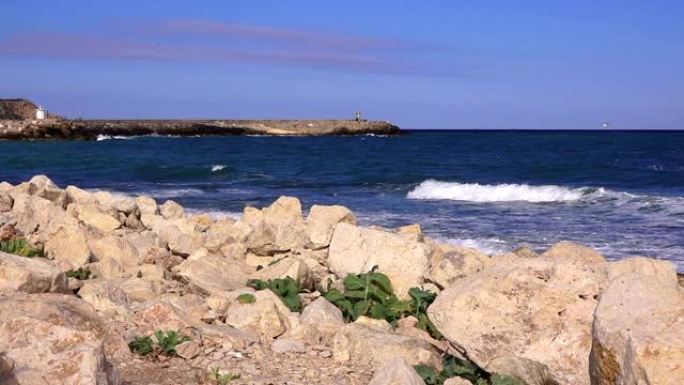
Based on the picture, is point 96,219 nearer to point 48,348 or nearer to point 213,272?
point 213,272

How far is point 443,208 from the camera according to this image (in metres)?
20.0

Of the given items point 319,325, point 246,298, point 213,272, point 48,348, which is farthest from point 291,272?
point 48,348

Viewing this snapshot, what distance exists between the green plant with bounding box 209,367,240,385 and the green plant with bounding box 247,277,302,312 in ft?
4.65

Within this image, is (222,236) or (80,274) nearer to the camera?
(80,274)

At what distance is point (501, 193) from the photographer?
2444cm

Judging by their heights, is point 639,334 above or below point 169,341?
above

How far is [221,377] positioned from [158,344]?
0.53 m

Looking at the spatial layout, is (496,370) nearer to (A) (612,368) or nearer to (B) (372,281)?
(A) (612,368)

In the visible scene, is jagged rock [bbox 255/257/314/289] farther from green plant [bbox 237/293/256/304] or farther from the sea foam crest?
the sea foam crest

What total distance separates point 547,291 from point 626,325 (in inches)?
45.6

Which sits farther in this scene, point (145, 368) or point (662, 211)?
point (662, 211)

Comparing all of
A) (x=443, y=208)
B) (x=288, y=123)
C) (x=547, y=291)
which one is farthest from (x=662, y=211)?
(x=288, y=123)

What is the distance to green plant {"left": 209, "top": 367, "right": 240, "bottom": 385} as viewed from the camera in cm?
462

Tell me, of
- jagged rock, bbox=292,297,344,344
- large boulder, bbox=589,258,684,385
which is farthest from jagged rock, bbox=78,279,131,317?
large boulder, bbox=589,258,684,385
